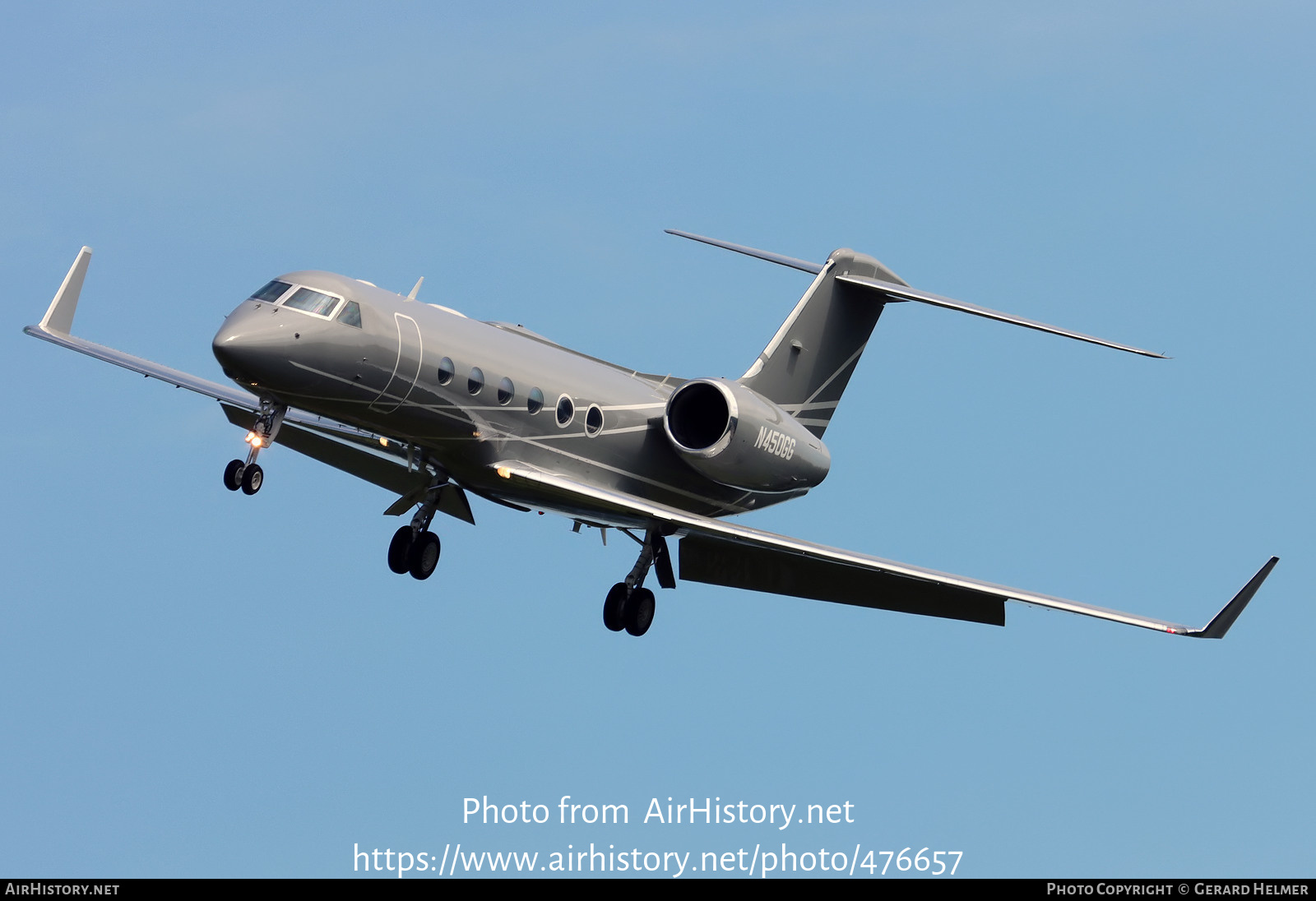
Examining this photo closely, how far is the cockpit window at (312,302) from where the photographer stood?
78.1 ft

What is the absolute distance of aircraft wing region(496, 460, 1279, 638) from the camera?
2538 cm

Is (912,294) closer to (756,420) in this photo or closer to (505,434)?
(756,420)

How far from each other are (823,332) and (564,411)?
20.2ft

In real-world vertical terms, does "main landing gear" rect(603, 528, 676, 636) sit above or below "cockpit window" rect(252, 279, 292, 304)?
below

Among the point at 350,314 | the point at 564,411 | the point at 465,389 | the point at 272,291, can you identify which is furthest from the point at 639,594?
the point at 272,291

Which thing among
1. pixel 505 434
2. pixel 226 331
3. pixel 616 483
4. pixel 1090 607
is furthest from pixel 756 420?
pixel 226 331

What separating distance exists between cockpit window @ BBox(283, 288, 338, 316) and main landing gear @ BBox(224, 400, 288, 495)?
4.17 ft

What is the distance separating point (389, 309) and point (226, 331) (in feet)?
7.31

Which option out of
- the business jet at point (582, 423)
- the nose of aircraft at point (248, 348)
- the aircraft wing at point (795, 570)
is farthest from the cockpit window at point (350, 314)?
the aircraft wing at point (795, 570)

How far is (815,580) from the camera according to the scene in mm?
28344

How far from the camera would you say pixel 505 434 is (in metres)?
25.8

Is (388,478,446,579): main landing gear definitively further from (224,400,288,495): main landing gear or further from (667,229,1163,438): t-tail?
(667,229,1163,438): t-tail

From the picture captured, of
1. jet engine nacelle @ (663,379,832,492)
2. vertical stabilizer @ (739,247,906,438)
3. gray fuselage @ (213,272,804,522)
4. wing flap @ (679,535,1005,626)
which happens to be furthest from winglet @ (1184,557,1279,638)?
vertical stabilizer @ (739,247,906,438)

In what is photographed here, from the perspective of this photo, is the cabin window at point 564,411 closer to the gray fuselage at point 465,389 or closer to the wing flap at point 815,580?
the gray fuselage at point 465,389
